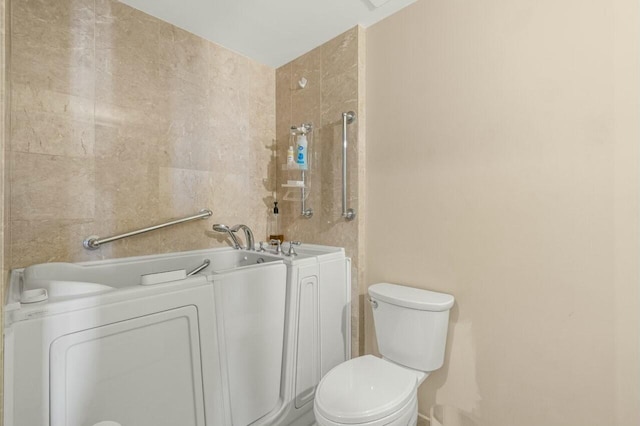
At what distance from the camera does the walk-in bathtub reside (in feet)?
2.76

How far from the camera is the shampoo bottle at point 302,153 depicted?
1875 millimetres

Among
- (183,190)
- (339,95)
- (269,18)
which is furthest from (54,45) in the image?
(339,95)

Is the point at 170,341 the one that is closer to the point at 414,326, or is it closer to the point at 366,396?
the point at 366,396

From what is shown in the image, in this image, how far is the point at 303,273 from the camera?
4.94ft

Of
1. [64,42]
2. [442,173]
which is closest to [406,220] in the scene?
[442,173]

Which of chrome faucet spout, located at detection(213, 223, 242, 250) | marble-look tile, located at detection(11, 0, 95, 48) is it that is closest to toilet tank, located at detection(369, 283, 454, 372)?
chrome faucet spout, located at detection(213, 223, 242, 250)

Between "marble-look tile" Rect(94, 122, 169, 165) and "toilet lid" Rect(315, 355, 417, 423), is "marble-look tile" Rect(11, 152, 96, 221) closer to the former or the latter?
"marble-look tile" Rect(94, 122, 169, 165)

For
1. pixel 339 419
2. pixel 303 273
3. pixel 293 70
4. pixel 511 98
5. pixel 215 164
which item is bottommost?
pixel 339 419

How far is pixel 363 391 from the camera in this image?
1094 mm

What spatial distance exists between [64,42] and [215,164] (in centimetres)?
90

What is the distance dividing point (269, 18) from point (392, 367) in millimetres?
1893

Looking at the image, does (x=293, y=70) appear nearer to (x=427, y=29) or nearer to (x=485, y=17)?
(x=427, y=29)

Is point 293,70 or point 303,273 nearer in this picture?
point 303,273

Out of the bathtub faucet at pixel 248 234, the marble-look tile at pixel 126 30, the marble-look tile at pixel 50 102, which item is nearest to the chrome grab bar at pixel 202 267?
the bathtub faucet at pixel 248 234
